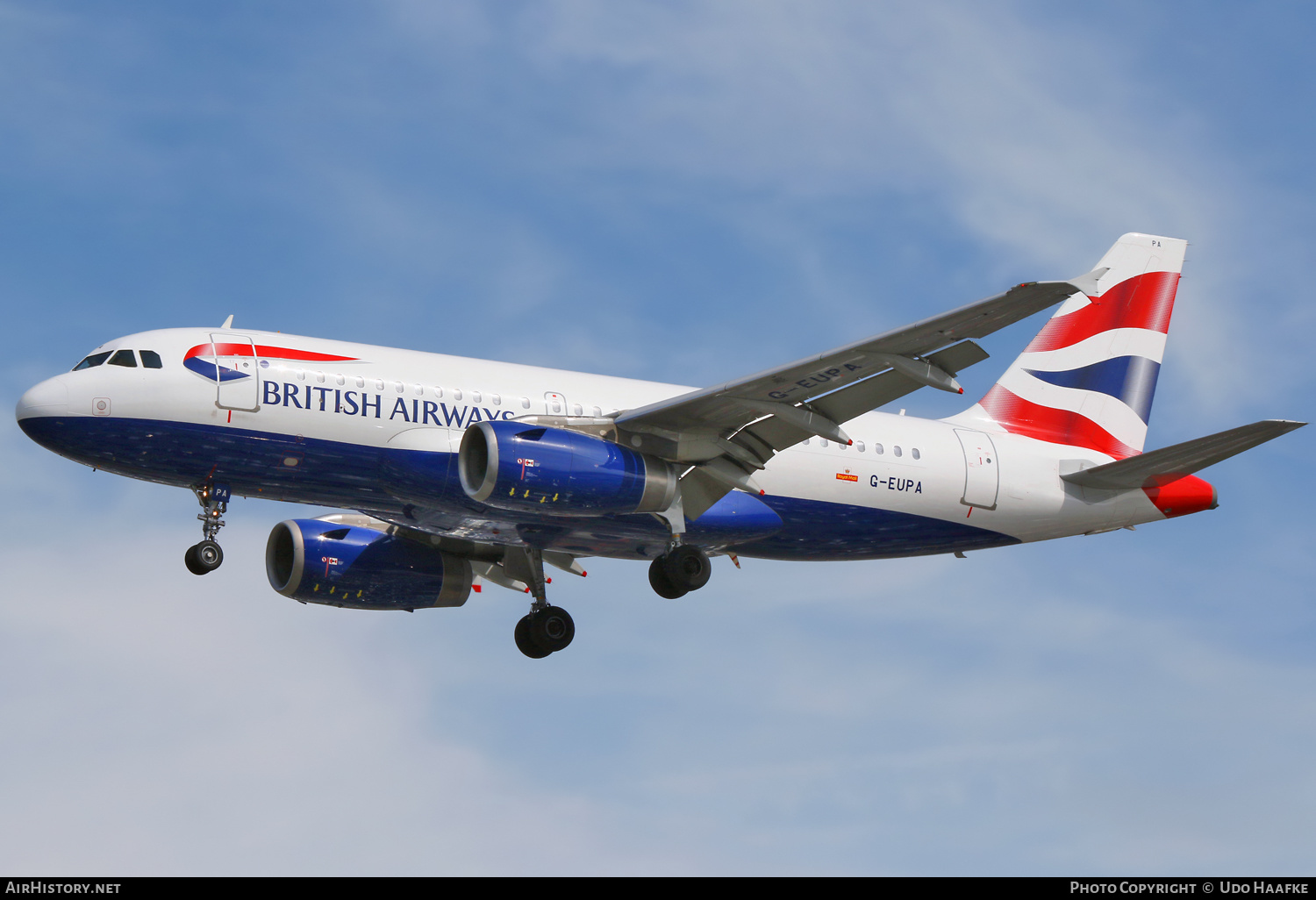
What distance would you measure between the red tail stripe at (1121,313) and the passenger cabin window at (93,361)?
19.6 meters

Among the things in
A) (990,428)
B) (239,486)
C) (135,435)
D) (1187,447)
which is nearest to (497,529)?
(239,486)

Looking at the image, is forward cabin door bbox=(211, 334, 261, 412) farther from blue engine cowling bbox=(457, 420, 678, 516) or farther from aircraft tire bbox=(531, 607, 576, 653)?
aircraft tire bbox=(531, 607, 576, 653)

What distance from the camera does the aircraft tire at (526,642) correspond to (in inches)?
1207

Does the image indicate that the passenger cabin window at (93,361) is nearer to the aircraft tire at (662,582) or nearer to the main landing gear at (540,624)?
the main landing gear at (540,624)

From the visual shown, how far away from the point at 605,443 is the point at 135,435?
7851 mm

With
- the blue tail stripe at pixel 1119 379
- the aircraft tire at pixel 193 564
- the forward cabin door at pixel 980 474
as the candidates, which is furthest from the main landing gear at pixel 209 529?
the blue tail stripe at pixel 1119 379

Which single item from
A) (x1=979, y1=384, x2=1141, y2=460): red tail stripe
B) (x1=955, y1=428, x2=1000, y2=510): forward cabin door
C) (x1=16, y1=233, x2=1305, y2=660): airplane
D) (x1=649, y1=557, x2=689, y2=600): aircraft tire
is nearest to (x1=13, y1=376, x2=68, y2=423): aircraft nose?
(x1=16, y1=233, x2=1305, y2=660): airplane

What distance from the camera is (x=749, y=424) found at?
26203 mm

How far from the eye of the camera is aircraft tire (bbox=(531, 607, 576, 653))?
3059 cm

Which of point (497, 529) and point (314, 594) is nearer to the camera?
point (497, 529)

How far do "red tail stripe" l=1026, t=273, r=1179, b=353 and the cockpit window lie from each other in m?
19.6
